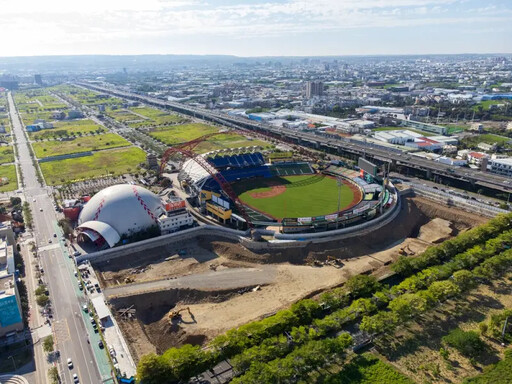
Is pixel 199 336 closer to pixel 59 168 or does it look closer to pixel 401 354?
pixel 401 354

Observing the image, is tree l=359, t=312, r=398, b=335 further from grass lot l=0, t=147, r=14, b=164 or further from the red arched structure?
grass lot l=0, t=147, r=14, b=164

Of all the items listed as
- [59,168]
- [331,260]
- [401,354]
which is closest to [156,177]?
[59,168]

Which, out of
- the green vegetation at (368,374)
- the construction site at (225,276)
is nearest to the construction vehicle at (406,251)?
the construction site at (225,276)

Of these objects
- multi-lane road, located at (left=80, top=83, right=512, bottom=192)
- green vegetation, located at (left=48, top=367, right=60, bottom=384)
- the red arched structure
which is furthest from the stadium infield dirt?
green vegetation, located at (left=48, top=367, right=60, bottom=384)

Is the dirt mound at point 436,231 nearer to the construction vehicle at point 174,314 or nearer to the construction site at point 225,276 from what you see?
the construction site at point 225,276

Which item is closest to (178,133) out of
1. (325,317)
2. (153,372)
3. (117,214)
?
(117,214)

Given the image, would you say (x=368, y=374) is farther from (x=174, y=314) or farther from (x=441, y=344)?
(x=174, y=314)
